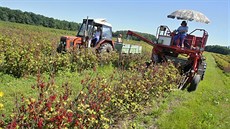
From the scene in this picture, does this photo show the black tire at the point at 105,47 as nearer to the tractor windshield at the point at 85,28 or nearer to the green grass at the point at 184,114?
the tractor windshield at the point at 85,28

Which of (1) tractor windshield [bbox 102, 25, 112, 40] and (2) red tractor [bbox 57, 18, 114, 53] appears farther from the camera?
(1) tractor windshield [bbox 102, 25, 112, 40]

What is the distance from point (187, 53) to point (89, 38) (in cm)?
475

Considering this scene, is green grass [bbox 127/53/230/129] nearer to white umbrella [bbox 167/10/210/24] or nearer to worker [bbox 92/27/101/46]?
white umbrella [bbox 167/10/210/24]

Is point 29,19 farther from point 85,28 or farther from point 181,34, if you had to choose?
point 181,34

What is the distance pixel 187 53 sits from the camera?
36.1 feet

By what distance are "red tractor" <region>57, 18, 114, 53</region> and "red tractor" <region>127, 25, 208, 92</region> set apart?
8.82ft

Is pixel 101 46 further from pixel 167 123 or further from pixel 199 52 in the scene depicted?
pixel 167 123

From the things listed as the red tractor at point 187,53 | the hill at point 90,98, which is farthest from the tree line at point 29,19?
the hill at point 90,98

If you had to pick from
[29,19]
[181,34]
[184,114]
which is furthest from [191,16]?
[29,19]

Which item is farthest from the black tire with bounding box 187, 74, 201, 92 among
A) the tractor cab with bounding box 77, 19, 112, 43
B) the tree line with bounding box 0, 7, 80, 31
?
the tree line with bounding box 0, 7, 80, 31

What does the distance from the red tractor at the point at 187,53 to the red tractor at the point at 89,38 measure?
269 cm

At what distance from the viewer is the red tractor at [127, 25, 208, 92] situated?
1059 cm

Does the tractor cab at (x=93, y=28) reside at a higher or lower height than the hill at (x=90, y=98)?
higher

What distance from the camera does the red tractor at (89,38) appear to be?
41.3ft
